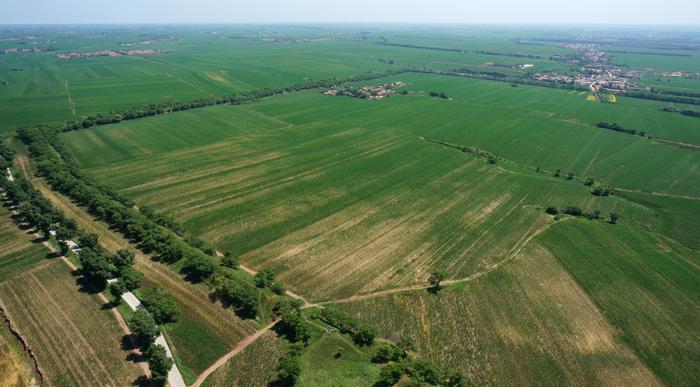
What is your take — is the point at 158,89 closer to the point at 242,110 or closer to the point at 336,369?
the point at 242,110

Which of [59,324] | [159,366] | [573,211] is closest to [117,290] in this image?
[59,324]

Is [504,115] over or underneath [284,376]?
over

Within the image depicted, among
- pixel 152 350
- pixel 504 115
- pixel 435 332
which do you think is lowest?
pixel 435 332

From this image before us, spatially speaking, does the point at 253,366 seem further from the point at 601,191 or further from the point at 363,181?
the point at 601,191

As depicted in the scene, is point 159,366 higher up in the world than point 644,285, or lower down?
higher up

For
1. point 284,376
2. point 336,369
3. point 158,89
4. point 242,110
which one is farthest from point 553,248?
point 158,89
